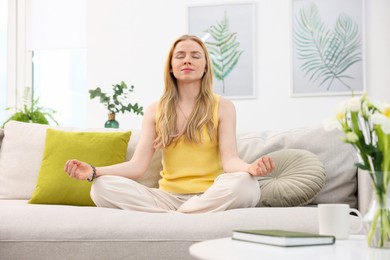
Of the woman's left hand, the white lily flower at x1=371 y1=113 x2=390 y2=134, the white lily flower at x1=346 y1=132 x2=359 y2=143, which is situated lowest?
the woman's left hand

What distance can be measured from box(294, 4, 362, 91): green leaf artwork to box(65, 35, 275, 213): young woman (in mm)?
2560

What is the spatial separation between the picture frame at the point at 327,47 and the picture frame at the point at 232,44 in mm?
383

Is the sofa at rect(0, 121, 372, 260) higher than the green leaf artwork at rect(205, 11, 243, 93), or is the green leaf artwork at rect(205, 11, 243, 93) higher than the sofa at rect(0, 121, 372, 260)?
the green leaf artwork at rect(205, 11, 243, 93)

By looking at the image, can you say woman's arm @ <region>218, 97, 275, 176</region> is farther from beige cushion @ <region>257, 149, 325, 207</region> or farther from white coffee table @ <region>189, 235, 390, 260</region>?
white coffee table @ <region>189, 235, 390, 260</region>

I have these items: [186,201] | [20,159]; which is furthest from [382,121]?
[20,159]

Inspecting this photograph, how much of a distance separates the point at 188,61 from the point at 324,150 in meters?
0.73

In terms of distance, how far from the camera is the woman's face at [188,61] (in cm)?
266

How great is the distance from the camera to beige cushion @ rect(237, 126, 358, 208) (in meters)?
2.47

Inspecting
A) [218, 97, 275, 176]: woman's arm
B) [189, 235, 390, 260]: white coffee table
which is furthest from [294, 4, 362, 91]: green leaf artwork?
[189, 235, 390, 260]: white coffee table

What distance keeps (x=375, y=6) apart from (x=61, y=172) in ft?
11.4

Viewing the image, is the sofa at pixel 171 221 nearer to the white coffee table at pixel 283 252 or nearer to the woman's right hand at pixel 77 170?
the woman's right hand at pixel 77 170

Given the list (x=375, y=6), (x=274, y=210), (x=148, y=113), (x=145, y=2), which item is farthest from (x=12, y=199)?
(x=375, y=6)

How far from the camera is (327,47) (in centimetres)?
511

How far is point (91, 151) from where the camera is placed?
2.70m
